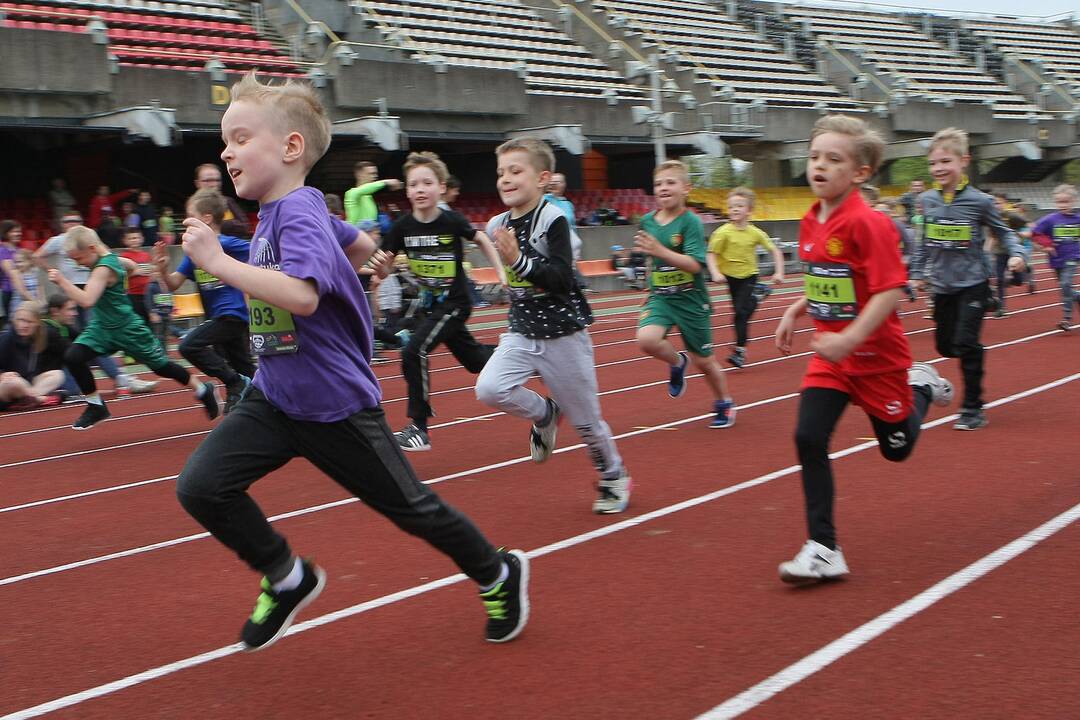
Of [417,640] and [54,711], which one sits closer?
[54,711]

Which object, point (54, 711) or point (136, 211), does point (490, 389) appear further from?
point (136, 211)

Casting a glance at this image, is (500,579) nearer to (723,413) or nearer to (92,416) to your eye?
(723,413)

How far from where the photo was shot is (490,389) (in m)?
5.98

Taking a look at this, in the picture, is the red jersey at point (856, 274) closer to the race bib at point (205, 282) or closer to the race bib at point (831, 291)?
the race bib at point (831, 291)

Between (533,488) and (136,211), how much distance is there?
14066 mm

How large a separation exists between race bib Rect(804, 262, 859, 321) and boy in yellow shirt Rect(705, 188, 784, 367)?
24.6 feet

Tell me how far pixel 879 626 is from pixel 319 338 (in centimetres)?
215

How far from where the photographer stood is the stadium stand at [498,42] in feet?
97.3

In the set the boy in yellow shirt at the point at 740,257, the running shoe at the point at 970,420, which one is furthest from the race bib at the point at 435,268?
the boy in yellow shirt at the point at 740,257

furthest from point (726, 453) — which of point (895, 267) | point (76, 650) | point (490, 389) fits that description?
point (76, 650)

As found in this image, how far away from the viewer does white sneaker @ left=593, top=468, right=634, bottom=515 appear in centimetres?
603

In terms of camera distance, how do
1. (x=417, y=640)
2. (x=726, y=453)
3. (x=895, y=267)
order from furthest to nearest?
(x=726, y=453)
(x=895, y=267)
(x=417, y=640)

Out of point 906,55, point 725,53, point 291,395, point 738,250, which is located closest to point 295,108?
point 291,395

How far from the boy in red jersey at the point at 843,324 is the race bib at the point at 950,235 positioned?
358cm
